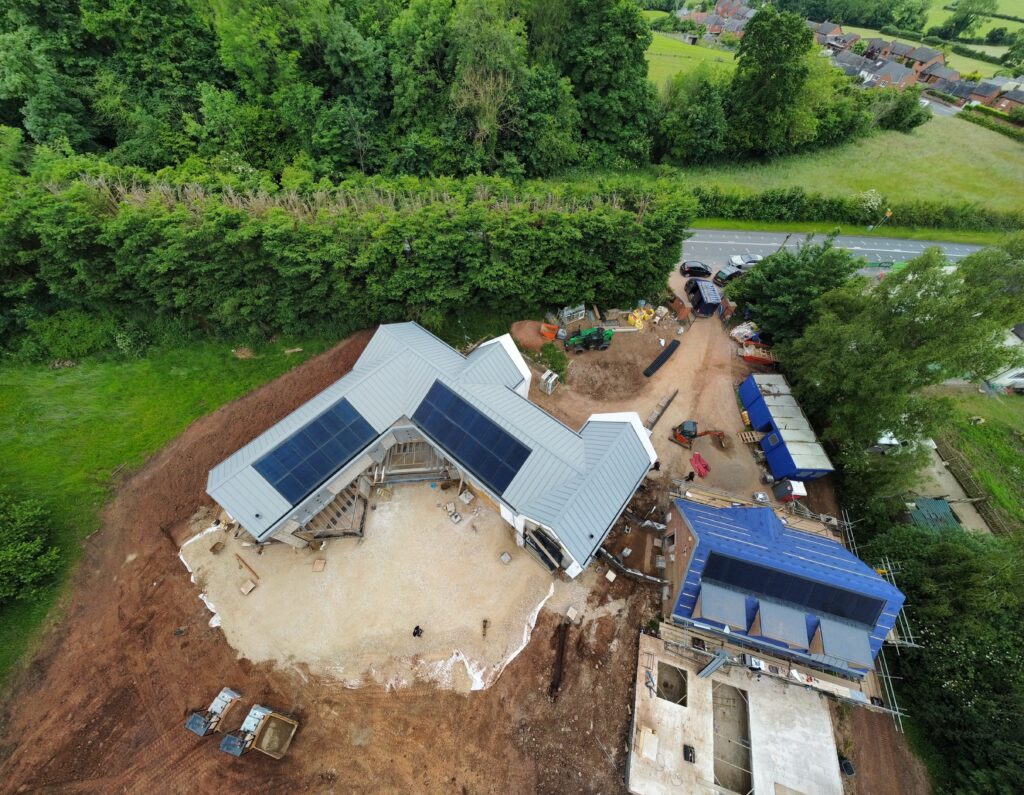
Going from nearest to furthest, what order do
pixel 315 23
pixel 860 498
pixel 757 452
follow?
1. pixel 860 498
2. pixel 757 452
3. pixel 315 23

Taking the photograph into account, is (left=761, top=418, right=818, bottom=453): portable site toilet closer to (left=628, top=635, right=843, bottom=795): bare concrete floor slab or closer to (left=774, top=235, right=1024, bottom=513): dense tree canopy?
(left=774, top=235, right=1024, bottom=513): dense tree canopy

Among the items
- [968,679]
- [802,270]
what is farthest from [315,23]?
[968,679]

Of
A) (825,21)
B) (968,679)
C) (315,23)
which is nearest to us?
(968,679)

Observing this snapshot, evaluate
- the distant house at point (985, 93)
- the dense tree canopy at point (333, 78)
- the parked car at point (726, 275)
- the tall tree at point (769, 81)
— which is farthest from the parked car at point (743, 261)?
the distant house at point (985, 93)

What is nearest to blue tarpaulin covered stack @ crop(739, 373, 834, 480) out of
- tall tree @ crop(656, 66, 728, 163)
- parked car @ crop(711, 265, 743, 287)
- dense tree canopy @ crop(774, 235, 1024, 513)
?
dense tree canopy @ crop(774, 235, 1024, 513)

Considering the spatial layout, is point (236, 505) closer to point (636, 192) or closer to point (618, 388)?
point (618, 388)

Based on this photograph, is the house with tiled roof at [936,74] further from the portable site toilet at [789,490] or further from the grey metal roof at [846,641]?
the grey metal roof at [846,641]
